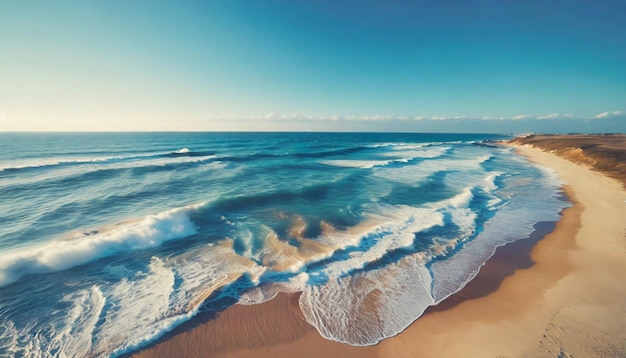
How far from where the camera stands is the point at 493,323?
555cm

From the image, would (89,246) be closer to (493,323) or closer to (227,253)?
(227,253)

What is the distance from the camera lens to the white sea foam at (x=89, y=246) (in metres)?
7.57

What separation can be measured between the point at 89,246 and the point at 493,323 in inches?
505

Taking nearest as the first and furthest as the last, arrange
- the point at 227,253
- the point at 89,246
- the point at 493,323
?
1. the point at 493,323
2. the point at 89,246
3. the point at 227,253

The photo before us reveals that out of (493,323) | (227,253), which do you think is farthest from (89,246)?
(493,323)

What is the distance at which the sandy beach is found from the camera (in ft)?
16.0

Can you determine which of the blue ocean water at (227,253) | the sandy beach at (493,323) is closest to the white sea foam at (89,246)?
the blue ocean water at (227,253)

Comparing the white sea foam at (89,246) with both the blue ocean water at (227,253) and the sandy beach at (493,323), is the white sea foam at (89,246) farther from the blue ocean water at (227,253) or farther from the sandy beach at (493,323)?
the sandy beach at (493,323)

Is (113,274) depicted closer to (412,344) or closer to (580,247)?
(412,344)

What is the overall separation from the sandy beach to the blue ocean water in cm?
34

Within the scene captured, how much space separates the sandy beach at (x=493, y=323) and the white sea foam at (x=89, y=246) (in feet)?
18.1

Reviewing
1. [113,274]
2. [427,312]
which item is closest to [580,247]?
[427,312]

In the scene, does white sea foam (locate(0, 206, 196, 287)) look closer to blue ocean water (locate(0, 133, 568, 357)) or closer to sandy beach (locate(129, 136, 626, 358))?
blue ocean water (locate(0, 133, 568, 357))

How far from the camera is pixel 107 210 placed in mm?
13000
